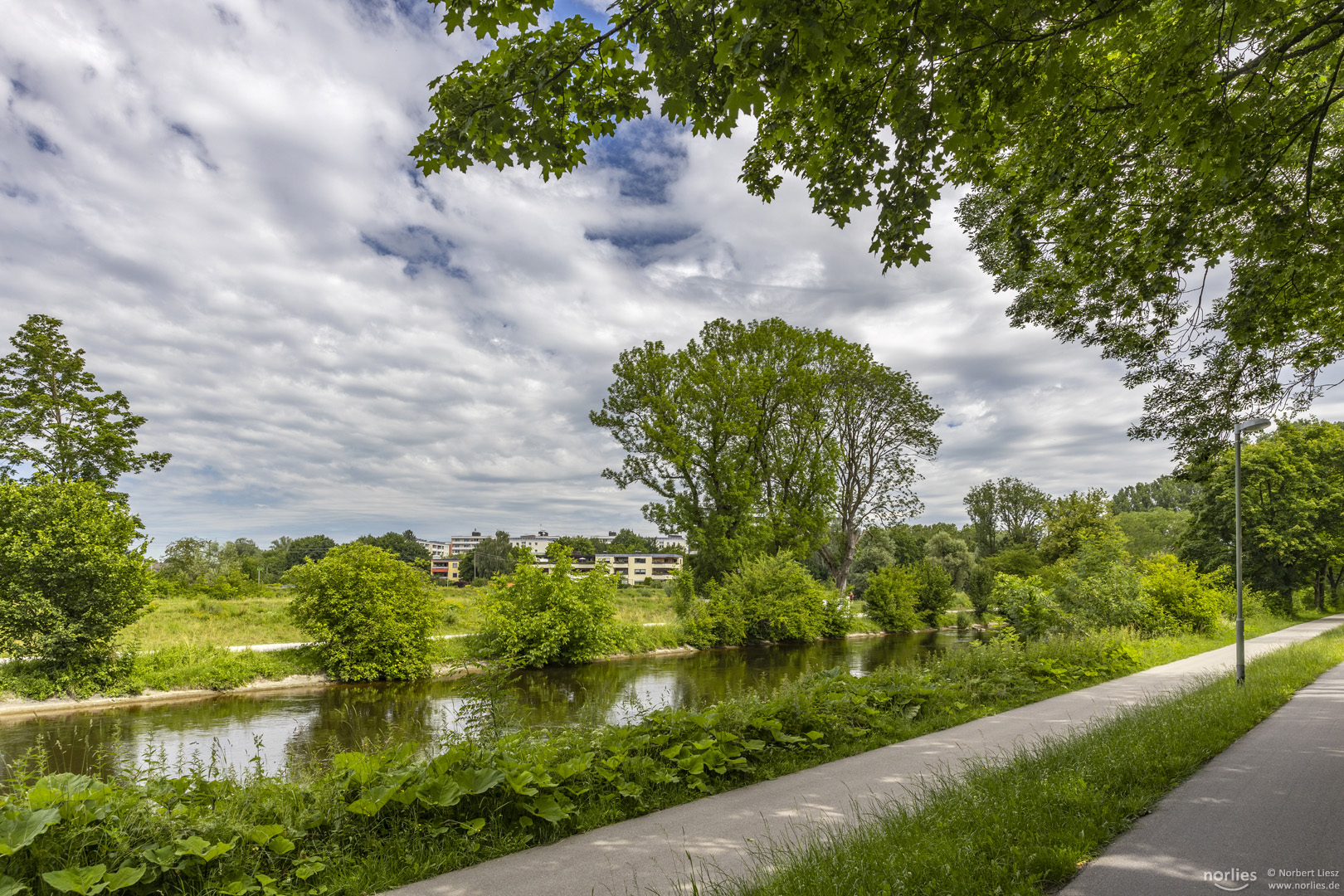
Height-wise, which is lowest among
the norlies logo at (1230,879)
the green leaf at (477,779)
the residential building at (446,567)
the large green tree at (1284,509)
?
the residential building at (446,567)

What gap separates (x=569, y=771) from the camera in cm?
552

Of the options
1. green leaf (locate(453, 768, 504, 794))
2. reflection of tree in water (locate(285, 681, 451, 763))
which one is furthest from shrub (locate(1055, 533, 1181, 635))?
green leaf (locate(453, 768, 504, 794))

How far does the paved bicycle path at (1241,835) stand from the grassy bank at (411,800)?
3.39 m

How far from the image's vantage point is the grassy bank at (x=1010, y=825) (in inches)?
142

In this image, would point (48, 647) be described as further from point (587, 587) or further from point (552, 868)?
point (552, 868)

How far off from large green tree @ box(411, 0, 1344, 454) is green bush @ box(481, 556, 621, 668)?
59.1 feet

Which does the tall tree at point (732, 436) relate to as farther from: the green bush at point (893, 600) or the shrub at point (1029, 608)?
the shrub at point (1029, 608)

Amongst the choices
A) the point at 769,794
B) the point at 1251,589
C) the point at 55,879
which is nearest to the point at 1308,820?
the point at 769,794

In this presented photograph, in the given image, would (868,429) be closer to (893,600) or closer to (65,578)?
(893,600)

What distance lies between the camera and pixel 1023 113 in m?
4.49

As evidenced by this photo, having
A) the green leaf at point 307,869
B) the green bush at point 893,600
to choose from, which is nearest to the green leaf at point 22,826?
the green leaf at point 307,869

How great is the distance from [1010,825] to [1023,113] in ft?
A: 16.5

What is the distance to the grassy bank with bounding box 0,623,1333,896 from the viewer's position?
13.5 feet

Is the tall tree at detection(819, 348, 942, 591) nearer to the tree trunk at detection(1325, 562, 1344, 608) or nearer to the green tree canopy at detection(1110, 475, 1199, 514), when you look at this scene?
the tree trunk at detection(1325, 562, 1344, 608)
